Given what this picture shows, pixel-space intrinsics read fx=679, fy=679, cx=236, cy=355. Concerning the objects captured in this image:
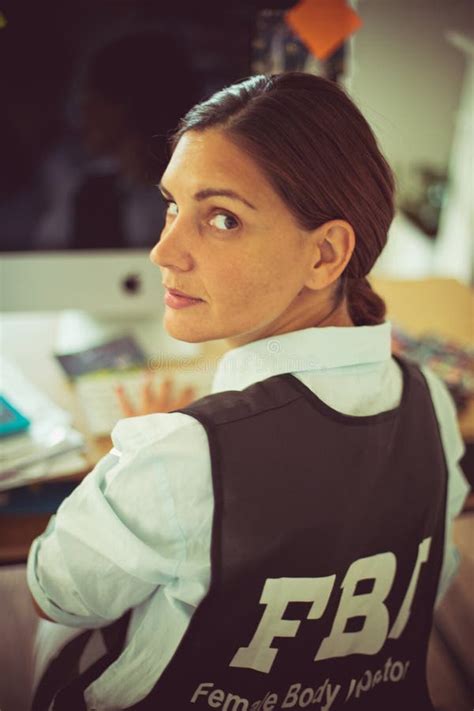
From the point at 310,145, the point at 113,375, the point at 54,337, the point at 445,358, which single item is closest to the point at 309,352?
the point at 310,145

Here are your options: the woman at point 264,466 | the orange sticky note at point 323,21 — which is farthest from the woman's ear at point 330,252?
the orange sticky note at point 323,21

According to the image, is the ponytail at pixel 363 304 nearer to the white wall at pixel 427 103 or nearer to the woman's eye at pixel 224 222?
the woman's eye at pixel 224 222

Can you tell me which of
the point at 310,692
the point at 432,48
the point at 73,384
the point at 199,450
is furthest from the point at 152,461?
the point at 432,48

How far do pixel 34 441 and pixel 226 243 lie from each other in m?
0.49

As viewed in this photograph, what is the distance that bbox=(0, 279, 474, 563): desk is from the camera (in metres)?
1.02

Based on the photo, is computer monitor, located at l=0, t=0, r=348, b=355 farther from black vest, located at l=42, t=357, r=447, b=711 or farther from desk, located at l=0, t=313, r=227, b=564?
black vest, located at l=42, t=357, r=447, b=711

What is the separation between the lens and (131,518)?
2.12 feet

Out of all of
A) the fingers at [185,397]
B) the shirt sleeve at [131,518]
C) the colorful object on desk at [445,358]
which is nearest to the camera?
the shirt sleeve at [131,518]

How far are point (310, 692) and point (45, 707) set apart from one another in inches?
12.7

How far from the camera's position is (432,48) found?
9.44ft

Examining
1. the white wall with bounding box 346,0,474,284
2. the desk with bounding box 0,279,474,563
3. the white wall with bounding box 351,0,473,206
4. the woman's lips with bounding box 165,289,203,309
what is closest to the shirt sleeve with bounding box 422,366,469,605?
the desk with bounding box 0,279,474,563

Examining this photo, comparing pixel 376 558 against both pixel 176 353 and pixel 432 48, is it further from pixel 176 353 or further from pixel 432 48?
pixel 432 48

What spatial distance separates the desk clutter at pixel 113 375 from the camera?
1.10 meters

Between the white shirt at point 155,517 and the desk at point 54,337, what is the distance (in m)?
0.28
